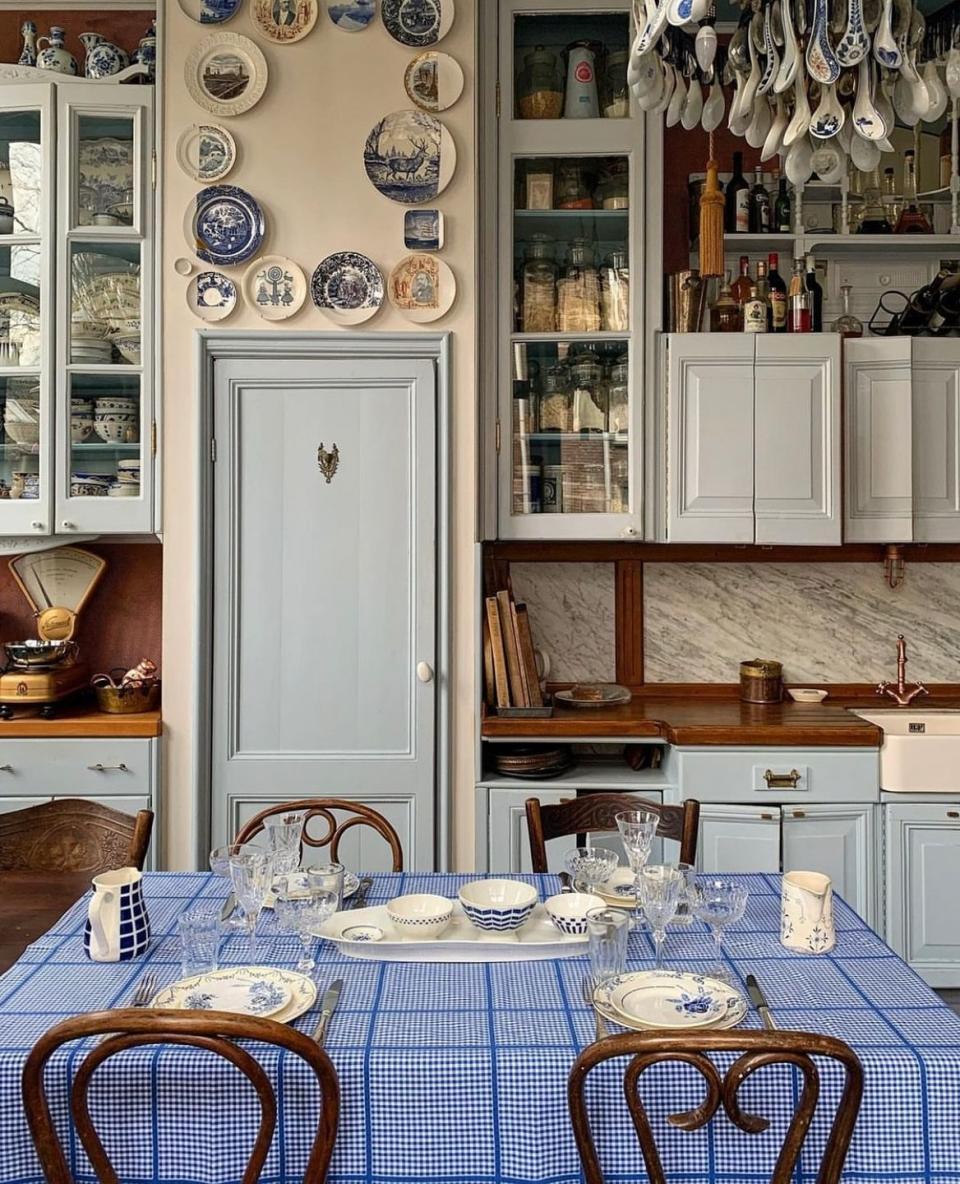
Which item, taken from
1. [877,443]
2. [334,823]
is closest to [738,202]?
[877,443]

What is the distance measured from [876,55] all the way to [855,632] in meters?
2.47

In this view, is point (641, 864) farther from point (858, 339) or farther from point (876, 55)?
point (858, 339)

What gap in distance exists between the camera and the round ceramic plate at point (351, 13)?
3.00 metres

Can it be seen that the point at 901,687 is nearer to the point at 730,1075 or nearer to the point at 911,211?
the point at 911,211

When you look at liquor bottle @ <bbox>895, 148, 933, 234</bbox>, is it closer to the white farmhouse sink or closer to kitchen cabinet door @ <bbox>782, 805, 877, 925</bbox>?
the white farmhouse sink

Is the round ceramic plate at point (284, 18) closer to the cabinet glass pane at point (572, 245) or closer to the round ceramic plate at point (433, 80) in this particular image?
the round ceramic plate at point (433, 80)

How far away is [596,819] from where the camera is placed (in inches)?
88.0

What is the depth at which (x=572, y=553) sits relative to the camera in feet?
11.6

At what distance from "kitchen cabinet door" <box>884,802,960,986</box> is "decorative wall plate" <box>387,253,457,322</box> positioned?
6.44 ft

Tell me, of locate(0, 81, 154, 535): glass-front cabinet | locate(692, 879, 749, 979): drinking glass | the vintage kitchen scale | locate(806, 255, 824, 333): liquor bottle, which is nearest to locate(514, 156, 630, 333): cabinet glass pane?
locate(806, 255, 824, 333): liquor bottle

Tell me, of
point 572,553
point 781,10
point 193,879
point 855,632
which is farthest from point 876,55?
point 855,632

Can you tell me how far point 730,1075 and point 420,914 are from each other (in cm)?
73

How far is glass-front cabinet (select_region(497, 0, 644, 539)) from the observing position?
3.19 meters

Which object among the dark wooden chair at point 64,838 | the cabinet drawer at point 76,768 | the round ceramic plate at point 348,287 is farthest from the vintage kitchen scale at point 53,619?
the round ceramic plate at point 348,287
